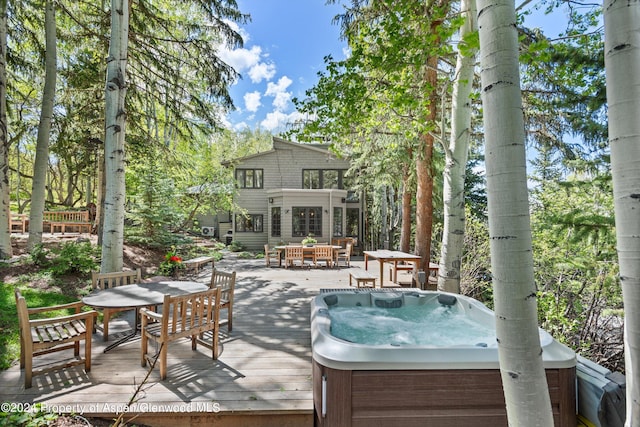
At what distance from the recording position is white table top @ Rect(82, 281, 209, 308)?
337cm

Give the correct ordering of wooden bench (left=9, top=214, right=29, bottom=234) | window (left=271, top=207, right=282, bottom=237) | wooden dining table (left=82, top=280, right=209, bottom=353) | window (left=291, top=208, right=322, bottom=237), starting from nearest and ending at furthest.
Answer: wooden dining table (left=82, top=280, right=209, bottom=353) < wooden bench (left=9, top=214, right=29, bottom=234) < window (left=291, top=208, right=322, bottom=237) < window (left=271, top=207, right=282, bottom=237)

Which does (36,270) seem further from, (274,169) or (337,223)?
(337,223)

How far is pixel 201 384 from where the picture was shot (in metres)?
2.91

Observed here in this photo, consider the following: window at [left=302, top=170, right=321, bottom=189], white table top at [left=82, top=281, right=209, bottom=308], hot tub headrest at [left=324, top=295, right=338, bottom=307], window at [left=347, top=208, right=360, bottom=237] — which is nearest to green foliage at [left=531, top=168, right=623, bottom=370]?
hot tub headrest at [left=324, top=295, right=338, bottom=307]

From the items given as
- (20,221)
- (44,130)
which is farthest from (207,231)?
(44,130)

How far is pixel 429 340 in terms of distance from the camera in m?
4.12

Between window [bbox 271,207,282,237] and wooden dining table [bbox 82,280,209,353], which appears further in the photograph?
window [bbox 271,207,282,237]

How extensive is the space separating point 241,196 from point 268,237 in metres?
2.73

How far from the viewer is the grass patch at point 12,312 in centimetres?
343

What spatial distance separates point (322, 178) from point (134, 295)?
13284 millimetres

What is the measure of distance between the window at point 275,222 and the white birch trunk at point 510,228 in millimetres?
14416

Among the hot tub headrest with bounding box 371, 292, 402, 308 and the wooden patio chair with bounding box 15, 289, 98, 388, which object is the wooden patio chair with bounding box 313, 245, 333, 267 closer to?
the hot tub headrest with bounding box 371, 292, 402, 308

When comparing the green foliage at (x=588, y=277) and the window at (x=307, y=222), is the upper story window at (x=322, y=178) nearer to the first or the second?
the window at (x=307, y=222)

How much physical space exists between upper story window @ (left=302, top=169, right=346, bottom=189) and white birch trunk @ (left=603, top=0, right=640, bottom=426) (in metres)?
15.0
